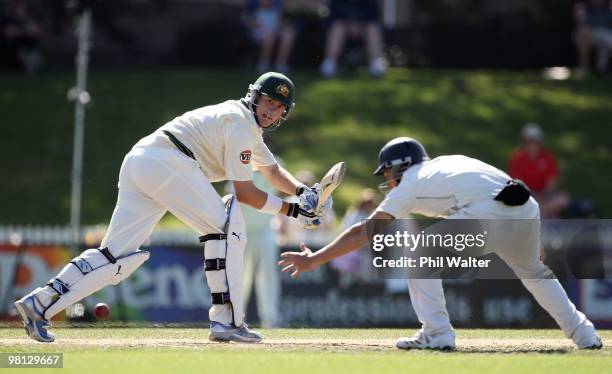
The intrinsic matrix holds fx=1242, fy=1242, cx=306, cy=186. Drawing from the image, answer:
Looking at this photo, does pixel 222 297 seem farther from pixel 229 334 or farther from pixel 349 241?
pixel 349 241

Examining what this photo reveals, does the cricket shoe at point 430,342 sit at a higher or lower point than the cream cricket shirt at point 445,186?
→ lower

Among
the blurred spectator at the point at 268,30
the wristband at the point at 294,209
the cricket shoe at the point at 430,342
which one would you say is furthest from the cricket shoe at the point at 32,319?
A: the blurred spectator at the point at 268,30

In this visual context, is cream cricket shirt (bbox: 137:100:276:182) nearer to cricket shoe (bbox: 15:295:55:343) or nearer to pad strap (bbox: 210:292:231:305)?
pad strap (bbox: 210:292:231:305)

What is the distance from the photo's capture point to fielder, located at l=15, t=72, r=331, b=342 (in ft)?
29.4

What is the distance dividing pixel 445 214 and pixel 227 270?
66.4 inches

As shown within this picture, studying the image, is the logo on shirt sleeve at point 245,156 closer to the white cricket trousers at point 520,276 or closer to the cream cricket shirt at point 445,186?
the cream cricket shirt at point 445,186

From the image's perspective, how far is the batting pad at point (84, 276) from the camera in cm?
890

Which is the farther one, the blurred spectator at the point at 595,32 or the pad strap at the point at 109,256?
the blurred spectator at the point at 595,32

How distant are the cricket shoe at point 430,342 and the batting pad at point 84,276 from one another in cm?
207

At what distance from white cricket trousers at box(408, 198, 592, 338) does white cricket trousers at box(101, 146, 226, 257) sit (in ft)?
5.14

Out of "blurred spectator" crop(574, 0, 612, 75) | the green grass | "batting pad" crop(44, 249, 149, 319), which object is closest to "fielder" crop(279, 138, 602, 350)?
"batting pad" crop(44, 249, 149, 319)

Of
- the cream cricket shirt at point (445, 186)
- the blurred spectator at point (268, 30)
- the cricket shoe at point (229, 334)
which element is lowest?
the cricket shoe at point (229, 334)

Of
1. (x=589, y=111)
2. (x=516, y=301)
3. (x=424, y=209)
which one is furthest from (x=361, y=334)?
(x=589, y=111)

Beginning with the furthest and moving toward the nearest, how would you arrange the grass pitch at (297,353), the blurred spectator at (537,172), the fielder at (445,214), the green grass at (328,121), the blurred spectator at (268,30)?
the blurred spectator at (268,30)
the green grass at (328,121)
the blurred spectator at (537,172)
the fielder at (445,214)
the grass pitch at (297,353)
